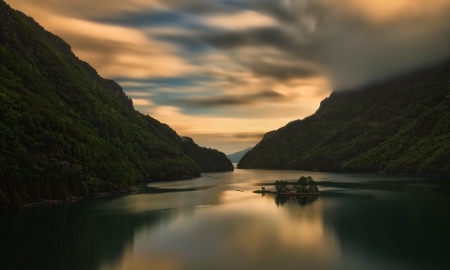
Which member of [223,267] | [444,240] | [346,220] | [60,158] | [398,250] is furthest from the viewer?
[60,158]

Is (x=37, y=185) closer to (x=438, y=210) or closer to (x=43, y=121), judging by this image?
(x=43, y=121)

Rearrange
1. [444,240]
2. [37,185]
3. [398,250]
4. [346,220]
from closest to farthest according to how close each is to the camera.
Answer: [398,250] → [444,240] → [346,220] → [37,185]

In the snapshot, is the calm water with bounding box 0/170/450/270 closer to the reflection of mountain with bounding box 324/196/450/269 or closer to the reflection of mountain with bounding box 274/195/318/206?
the reflection of mountain with bounding box 324/196/450/269

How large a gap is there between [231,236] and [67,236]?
35.1 metres

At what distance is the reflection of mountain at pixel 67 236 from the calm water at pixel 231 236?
0.57 feet

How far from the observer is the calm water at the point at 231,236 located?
57.5 metres

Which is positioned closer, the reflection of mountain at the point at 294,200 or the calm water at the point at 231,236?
the calm water at the point at 231,236

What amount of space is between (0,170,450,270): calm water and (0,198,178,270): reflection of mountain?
17 centimetres

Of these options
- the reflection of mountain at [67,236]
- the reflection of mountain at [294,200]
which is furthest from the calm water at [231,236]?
the reflection of mountain at [294,200]

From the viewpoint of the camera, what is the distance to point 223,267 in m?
55.0

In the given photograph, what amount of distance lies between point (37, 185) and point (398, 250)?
103 m

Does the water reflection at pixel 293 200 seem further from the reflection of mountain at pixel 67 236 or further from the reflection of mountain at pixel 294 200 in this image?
the reflection of mountain at pixel 67 236

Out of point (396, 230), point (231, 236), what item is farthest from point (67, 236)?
point (396, 230)

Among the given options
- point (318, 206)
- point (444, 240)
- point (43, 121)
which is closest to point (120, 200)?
point (43, 121)
